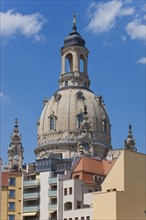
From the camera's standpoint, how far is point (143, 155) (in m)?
81.4

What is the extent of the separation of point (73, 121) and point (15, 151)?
13235mm

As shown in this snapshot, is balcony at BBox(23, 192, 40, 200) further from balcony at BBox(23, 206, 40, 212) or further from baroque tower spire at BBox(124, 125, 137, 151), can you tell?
baroque tower spire at BBox(124, 125, 137, 151)

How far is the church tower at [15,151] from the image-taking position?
416ft

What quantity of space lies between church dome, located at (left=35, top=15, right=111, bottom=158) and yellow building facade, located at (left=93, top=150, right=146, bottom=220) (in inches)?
1598

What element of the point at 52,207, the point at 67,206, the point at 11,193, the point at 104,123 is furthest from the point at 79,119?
→ the point at 67,206

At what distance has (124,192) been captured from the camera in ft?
255

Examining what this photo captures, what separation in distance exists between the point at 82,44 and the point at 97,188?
5490cm

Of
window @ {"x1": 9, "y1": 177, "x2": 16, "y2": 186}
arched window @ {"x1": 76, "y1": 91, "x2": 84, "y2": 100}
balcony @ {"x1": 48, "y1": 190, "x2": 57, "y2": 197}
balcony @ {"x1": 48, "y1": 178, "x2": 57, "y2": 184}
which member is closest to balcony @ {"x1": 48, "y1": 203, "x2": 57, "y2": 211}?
balcony @ {"x1": 48, "y1": 190, "x2": 57, "y2": 197}

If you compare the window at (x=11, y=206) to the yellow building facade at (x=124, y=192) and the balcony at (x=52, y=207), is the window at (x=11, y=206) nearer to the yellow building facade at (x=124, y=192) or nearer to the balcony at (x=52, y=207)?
the balcony at (x=52, y=207)

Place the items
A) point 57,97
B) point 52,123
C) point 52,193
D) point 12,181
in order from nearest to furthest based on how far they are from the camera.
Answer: point 52,193, point 12,181, point 52,123, point 57,97

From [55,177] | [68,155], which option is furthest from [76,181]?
[68,155]

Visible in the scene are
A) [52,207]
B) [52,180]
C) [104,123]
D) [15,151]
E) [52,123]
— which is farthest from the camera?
[104,123]

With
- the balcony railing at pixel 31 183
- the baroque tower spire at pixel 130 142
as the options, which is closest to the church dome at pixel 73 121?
the baroque tower spire at pixel 130 142

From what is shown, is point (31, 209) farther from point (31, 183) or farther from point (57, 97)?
point (57, 97)
